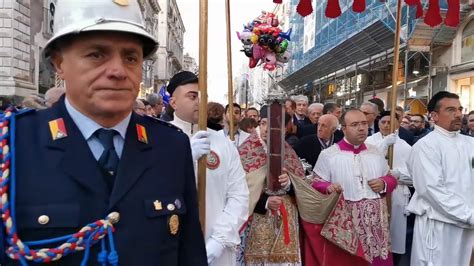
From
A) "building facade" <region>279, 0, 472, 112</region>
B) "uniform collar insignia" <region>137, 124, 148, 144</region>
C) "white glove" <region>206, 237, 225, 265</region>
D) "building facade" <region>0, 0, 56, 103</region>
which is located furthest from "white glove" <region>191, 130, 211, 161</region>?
"building facade" <region>0, 0, 56, 103</region>

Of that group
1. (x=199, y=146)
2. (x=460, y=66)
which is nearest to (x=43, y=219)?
(x=199, y=146)

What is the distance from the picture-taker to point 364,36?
796 inches

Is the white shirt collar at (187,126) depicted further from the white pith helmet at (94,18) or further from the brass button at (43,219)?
the brass button at (43,219)

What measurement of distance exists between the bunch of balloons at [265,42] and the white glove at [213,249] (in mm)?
2548

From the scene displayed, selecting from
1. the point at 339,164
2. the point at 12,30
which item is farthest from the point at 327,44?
the point at 339,164

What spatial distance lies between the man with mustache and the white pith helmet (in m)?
3.69

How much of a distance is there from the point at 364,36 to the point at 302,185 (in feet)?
56.6

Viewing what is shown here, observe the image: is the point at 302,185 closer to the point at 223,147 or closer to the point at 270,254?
the point at 270,254

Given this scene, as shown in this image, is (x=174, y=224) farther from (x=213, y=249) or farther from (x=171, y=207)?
(x=213, y=249)

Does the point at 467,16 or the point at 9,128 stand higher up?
the point at 467,16

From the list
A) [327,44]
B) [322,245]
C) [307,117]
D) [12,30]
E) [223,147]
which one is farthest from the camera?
[327,44]

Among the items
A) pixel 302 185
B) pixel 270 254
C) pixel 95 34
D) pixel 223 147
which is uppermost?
pixel 95 34

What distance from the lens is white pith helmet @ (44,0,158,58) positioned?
1.52 m

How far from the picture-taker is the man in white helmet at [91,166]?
1.47 metres
